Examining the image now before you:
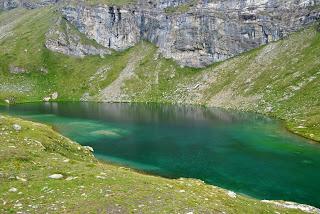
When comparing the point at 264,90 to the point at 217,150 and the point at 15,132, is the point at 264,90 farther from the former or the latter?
the point at 15,132

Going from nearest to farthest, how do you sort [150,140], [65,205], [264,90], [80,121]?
1. [65,205]
2. [150,140]
3. [80,121]
4. [264,90]

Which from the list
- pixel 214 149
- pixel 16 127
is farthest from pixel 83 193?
pixel 214 149

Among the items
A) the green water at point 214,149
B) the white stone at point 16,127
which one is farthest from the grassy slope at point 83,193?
the green water at point 214,149

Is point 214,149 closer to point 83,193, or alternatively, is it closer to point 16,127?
point 16,127

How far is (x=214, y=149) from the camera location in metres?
88.5

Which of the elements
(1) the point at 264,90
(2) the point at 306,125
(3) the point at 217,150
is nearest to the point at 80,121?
(3) the point at 217,150

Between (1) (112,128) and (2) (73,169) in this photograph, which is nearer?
(2) (73,169)

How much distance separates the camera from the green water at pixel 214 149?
63.1m

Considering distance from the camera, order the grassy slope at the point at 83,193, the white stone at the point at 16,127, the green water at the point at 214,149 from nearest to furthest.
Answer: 1. the grassy slope at the point at 83,193
2. the white stone at the point at 16,127
3. the green water at the point at 214,149

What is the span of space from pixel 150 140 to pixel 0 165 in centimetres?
6253

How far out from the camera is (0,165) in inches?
1444

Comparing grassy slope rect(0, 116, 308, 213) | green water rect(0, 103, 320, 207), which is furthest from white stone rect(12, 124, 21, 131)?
green water rect(0, 103, 320, 207)

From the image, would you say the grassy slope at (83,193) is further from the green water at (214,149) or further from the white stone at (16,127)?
the green water at (214,149)

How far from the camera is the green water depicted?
63.1 m
